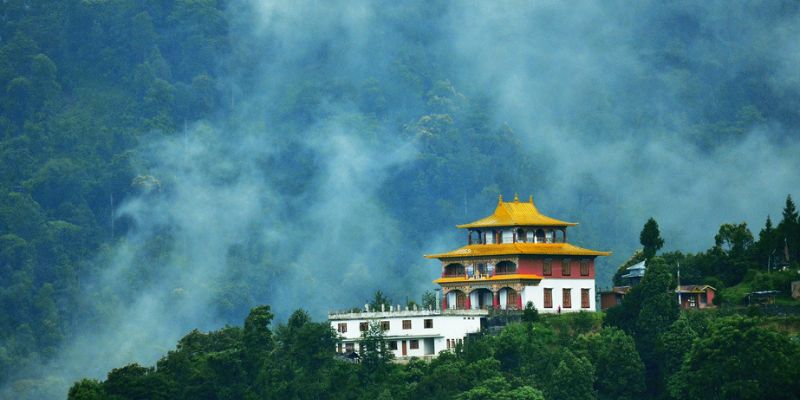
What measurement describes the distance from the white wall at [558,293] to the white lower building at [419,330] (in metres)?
4.00

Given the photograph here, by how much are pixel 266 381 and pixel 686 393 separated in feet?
86.5

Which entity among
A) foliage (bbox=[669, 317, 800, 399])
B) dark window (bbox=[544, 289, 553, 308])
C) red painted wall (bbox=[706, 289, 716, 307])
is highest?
dark window (bbox=[544, 289, 553, 308])

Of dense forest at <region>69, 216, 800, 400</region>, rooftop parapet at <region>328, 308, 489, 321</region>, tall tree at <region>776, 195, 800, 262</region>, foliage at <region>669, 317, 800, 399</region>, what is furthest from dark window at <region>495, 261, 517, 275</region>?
foliage at <region>669, 317, 800, 399</region>

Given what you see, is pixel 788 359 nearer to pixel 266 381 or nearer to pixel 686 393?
pixel 686 393

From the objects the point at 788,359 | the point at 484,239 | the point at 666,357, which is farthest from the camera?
the point at 484,239

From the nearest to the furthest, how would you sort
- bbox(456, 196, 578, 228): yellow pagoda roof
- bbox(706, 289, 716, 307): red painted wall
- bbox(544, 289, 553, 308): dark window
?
bbox(706, 289, 716, 307): red painted wall, bbox(544, 289, 553, 308): dark window, bbox(456, 196, 578, 228): yellow pagoda roof

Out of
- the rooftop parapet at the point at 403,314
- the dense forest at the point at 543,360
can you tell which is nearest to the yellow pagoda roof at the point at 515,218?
the rooftop parapet at the point at 403,314

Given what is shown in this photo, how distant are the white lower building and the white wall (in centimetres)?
400

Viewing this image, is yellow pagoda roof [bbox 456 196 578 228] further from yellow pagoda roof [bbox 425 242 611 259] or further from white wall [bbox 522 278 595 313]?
white wall [bbox 522 278 595 313]

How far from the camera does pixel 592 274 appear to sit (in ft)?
438

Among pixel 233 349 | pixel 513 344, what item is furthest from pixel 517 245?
pixel 233 349

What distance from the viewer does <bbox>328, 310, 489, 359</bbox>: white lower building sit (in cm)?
12800

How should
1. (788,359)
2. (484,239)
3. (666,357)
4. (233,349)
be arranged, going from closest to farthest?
(788,359)
(666,357)
(233,349)
(484,239)

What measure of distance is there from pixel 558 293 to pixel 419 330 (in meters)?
10.1
